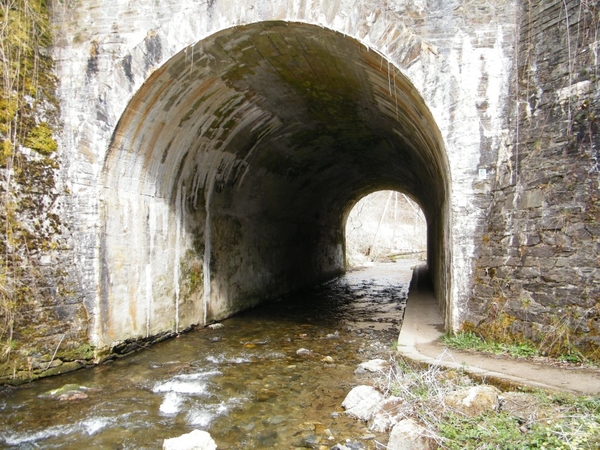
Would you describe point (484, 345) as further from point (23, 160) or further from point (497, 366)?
point (23, 160)

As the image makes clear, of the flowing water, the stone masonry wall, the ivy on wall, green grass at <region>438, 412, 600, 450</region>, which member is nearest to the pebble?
the flowing water

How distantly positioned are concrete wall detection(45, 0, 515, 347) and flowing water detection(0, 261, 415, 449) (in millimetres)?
821

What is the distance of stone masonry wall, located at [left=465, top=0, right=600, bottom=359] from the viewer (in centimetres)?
446

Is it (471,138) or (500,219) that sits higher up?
(471,138)

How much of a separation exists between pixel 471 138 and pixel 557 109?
901 mm

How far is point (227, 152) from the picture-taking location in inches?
331

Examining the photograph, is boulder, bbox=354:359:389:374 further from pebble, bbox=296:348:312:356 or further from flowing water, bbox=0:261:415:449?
pebble, bbox=296:348:312:356

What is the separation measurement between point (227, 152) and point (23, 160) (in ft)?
12.1

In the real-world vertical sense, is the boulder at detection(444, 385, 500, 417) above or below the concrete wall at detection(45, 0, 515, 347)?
below

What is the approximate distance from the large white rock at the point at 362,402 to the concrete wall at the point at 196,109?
4.94 feet

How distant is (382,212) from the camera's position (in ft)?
126

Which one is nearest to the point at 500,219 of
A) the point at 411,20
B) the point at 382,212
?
the point at 411,20

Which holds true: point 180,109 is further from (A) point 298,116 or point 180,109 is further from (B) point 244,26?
(A) point 298,116

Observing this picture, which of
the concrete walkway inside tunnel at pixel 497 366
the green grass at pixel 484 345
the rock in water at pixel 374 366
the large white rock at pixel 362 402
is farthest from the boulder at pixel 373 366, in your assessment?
the large white rock at pixel 362 402
